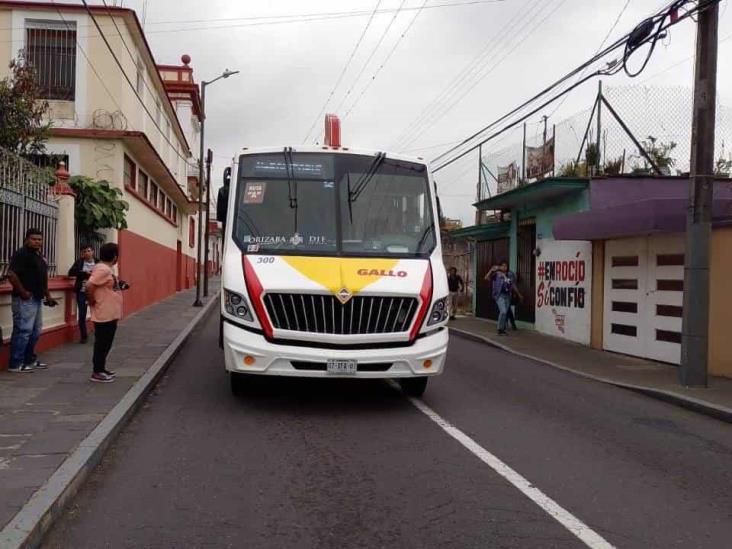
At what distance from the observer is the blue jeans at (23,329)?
29.0ft

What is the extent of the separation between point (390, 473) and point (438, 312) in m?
2.42

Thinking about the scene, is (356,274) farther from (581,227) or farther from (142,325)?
(142,325)

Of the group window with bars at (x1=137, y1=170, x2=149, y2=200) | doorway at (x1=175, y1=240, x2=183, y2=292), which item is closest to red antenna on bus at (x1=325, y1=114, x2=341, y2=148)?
window with bars at (x1=137, y1=170, x2=149, y2=200)

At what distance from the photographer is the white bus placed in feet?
23.0


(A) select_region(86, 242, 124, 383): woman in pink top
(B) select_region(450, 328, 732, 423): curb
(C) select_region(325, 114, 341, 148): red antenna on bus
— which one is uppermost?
(C) select_region(325, 114, 341, 148): red antenna on bus

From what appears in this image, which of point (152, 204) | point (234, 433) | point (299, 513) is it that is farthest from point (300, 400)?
point (152, 204)

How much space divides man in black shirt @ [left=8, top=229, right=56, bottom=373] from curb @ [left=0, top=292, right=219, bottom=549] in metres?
1.87

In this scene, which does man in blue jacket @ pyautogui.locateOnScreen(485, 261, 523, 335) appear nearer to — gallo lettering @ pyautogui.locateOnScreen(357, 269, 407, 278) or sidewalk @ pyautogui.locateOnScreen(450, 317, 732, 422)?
sidewalk @ pyautogui.locateOnScreen(450, 317, 732, 422)

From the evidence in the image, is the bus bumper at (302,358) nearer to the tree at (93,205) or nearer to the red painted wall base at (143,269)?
the tree at (93,205)

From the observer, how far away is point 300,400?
26.4 feet

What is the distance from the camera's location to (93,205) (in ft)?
43.7

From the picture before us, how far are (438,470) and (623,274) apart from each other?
9197mm

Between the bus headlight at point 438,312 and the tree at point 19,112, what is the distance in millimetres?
7846

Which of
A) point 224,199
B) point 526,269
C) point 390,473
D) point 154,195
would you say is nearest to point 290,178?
point 224,199
